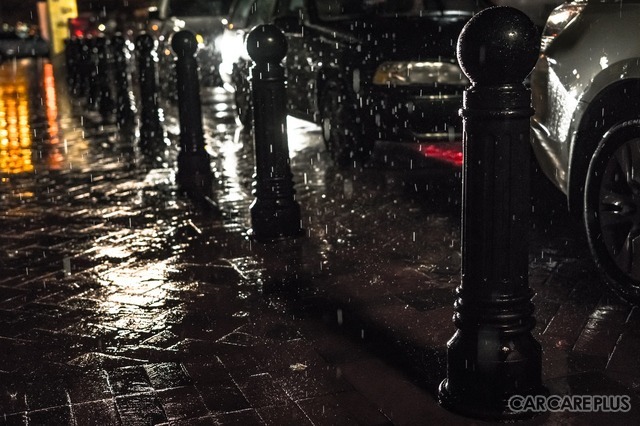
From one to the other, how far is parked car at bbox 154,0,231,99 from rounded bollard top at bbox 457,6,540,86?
37.0 feet

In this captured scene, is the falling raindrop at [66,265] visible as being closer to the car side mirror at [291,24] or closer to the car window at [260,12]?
the car side mirror at [291,24]

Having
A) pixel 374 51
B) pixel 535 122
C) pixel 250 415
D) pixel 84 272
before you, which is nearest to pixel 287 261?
pixel 84 272

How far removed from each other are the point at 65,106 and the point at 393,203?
10.3 m

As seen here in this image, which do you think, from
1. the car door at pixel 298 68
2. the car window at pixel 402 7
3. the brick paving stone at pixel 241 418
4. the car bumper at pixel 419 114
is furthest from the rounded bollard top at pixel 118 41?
the brick paving stone at pixel 241 418

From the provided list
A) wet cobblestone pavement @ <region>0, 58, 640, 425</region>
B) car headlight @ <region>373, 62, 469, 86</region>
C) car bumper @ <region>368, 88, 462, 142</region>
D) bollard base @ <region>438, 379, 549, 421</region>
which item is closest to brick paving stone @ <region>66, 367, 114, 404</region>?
wet cobblestone pavement @ <region>0, 58, 640, 425</region>

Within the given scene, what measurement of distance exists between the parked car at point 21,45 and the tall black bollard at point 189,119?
31.4 m

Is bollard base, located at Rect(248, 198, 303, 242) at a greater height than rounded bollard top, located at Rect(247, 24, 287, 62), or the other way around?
rounded bollard top, located at Rect(247, 24, 287, 62)

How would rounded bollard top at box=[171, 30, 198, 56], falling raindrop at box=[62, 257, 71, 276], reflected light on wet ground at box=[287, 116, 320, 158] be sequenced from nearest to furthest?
falling raindrop at box=[62, 257, 71, 276] → rounded bollard top at box=[171, 30, 198, 56] → reflected light on wet ground at box=[287, 116, 320, 158]

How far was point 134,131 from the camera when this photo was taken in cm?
1159

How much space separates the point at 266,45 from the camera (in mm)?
5520

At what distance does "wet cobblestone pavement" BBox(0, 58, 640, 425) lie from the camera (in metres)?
3.31

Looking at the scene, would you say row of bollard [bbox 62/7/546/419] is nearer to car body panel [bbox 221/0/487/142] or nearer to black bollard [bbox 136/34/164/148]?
car body panel [bbox 221/0/487/142]

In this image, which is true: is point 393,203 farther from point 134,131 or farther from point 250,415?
point 134,131

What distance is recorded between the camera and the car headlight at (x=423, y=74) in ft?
24.0
